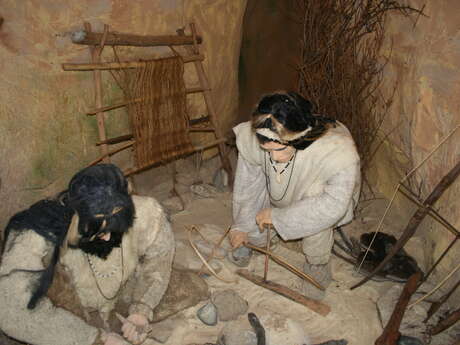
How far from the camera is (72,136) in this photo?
3324mm

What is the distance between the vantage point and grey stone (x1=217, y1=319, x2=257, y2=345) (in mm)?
2375

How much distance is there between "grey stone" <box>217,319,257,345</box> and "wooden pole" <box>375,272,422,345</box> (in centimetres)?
72

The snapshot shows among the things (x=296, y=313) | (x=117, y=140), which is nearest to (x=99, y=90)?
(x=117, y=140)

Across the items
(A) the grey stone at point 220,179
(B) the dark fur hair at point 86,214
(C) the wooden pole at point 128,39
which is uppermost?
(C) the wooden pole at point 128,39

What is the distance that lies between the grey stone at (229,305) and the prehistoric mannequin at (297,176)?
34 cm

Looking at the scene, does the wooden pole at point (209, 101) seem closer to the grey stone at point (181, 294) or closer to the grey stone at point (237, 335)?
the grey stone at point (181, 294)

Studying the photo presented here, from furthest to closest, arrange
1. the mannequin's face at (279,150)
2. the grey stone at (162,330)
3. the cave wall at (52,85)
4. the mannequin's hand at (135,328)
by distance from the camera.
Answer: the cave wall at (52,85), the grey stone at (162,330), the mannequin's face at (279,150), the mannequin's hand at (135,328)

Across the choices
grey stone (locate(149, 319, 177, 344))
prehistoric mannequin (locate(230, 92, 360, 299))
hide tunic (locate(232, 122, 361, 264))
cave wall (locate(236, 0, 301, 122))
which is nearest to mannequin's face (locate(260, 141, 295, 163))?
prehistoric mannequin (locate(230, 92, 360, 299))

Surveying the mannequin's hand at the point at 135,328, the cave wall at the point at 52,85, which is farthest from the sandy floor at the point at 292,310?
the cave wall at the point at 52,85

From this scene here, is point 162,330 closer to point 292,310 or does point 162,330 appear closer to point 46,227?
point 292,310

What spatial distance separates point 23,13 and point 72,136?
3.04ft

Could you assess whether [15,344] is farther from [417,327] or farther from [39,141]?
[417,327]

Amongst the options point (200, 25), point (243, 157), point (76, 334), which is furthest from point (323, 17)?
point (76, 334)

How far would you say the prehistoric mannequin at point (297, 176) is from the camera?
2289 millimetres
